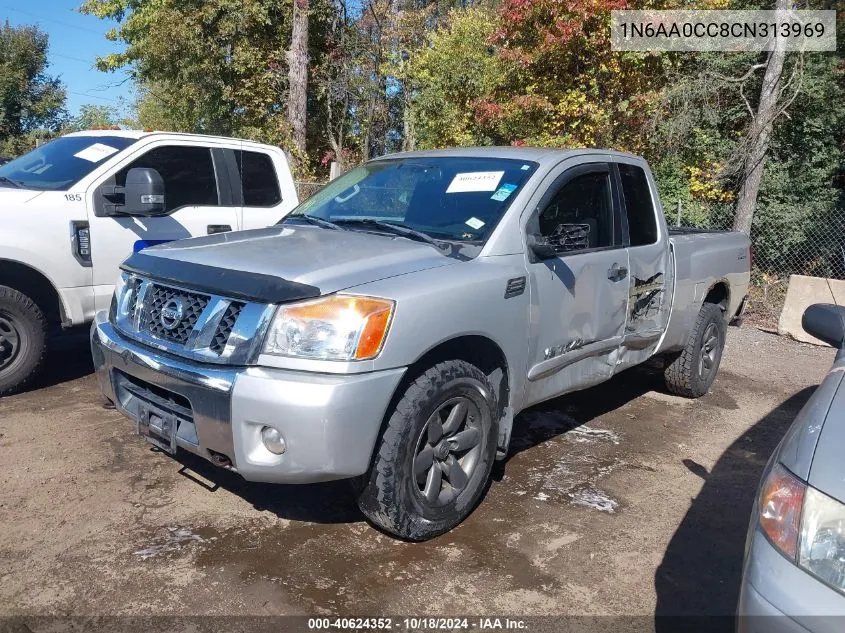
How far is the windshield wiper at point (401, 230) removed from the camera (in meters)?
3.48

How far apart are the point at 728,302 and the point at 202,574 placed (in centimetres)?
492

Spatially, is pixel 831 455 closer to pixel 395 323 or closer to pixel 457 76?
pixel 395 323

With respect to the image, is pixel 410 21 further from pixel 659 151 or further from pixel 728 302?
pixel 728 302

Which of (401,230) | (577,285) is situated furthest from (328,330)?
(577,285)

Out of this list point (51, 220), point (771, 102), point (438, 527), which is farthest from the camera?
point (771, 102)

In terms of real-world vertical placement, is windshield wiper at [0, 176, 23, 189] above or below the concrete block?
above

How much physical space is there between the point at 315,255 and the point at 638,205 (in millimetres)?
2553

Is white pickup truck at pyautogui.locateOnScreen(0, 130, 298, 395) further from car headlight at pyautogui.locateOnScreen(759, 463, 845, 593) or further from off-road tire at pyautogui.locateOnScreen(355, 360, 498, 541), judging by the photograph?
car headlight at pyautogui.locateOnScreen(759, 463, 845, 593)

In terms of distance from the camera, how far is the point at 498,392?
3.55 meters

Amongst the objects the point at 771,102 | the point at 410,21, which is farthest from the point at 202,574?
the point at 410,21

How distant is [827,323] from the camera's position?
2.87m

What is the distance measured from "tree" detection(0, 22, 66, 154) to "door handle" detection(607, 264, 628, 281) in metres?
27.2

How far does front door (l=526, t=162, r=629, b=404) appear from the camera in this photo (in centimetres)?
372

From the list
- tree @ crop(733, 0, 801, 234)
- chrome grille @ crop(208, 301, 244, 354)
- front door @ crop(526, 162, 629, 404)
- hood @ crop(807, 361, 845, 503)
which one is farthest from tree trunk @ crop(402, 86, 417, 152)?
hood @ crop(807, 361, 845, 503)
